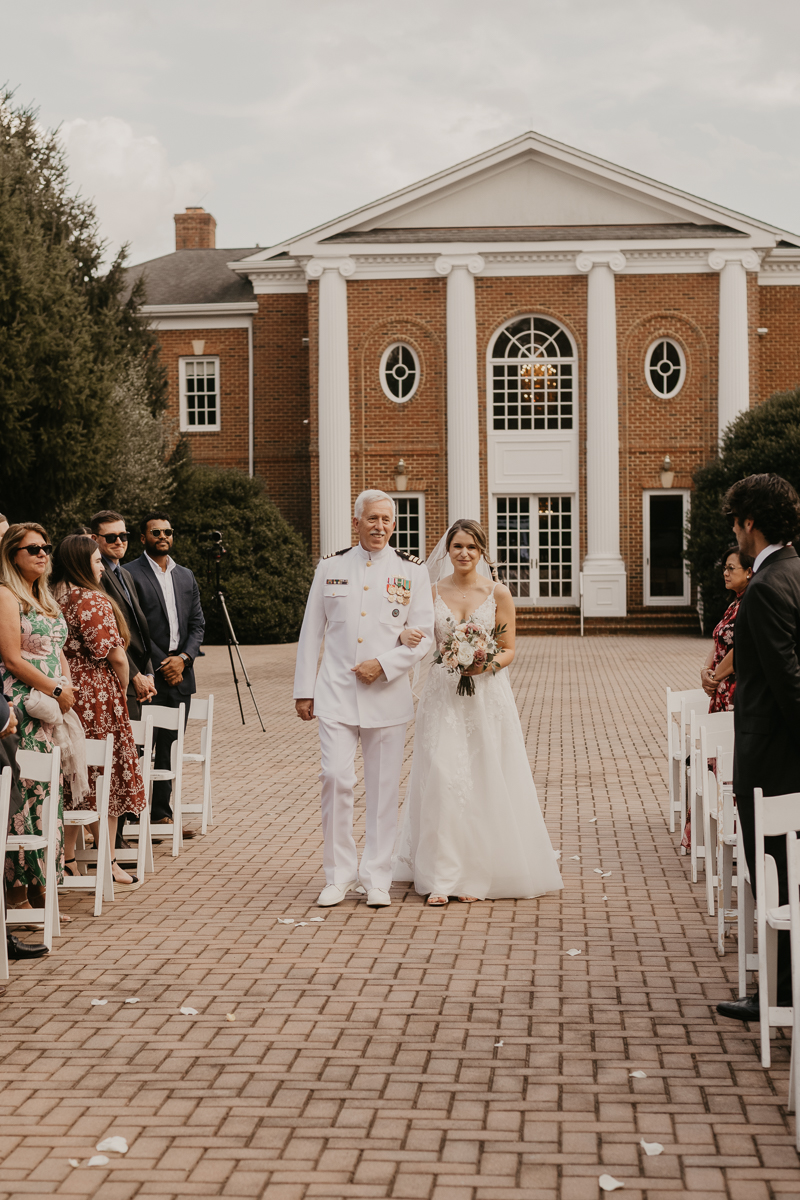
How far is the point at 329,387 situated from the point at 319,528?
11.1 ft

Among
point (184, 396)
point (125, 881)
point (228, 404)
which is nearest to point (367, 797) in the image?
point (125, 881)

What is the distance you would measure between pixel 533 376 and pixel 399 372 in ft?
10.6

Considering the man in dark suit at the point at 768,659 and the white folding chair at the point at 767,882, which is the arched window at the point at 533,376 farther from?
the white folding chair at the point at 767,882

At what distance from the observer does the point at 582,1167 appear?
3.81 meters

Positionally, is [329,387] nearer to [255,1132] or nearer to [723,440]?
[723,440]

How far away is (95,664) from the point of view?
23.9ft

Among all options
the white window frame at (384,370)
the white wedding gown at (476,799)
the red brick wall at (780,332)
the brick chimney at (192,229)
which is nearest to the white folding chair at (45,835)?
the white wedding gown at (476,799)

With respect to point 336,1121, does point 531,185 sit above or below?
above

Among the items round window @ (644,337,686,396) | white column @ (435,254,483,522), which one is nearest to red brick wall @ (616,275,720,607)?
round window @ (644,337,686,396)

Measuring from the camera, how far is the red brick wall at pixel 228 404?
33.6 metres

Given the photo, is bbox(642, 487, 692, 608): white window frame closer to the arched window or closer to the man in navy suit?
the arched window

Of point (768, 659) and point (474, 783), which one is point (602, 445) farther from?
point (768, 659)

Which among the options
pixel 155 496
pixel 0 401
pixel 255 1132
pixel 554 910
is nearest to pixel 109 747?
pixel 554 910

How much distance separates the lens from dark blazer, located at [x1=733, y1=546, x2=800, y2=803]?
4.72 m
